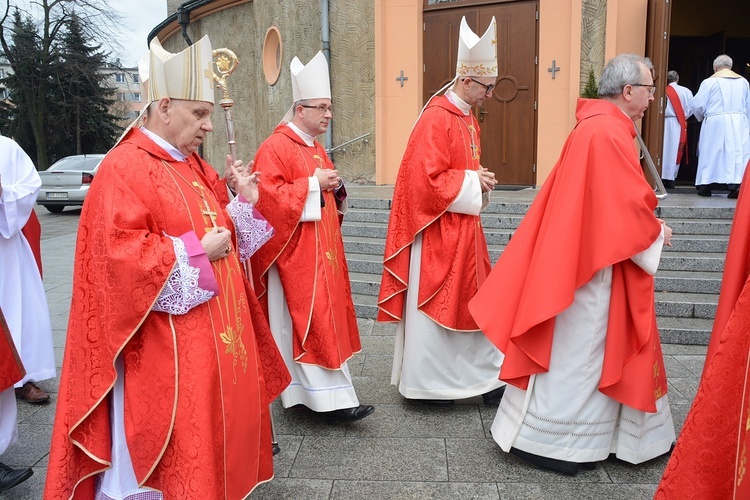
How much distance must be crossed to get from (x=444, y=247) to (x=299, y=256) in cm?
89

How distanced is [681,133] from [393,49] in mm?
4551

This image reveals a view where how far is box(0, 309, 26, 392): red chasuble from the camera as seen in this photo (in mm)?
2971

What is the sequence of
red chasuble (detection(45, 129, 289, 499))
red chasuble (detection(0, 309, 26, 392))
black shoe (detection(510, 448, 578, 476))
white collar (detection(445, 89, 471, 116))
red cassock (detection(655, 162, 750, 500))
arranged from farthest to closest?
white collar (detection(445, 89, 471, 116)) < black shoe (detection(510, 448, 578, 476)) < red chasuble (detection(0, 309, 26, 392)) < red chasuble (detection(45, 129, 289, 499)) < red cassock (detection(655, 162, 750, 500))

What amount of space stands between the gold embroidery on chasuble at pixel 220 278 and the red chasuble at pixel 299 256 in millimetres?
953

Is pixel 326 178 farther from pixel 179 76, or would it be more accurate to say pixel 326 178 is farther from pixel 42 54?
pixel 42 54

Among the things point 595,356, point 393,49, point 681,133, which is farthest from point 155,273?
point 681,133

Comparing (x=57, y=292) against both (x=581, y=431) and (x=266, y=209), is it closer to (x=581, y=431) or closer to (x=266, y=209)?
(x=266, y=209)

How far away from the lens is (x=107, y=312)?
2.18 m

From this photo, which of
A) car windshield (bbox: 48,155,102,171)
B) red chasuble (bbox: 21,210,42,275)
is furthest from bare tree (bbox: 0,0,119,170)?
red chasuble (bbox: 21,210,42,275)

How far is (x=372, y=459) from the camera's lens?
332cm

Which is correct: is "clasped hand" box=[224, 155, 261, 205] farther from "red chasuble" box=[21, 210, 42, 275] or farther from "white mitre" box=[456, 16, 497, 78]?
"red chasuble" box=[21, 210, 42, 275]

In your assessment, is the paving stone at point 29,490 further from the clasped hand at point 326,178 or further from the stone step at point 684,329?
the stone step at point 684,329

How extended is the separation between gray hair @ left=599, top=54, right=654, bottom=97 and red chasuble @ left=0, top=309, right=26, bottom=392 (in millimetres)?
3086

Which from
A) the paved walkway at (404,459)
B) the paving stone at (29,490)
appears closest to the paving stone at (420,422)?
the paved walkway at (404,459)
